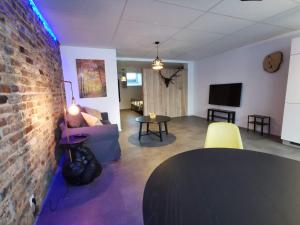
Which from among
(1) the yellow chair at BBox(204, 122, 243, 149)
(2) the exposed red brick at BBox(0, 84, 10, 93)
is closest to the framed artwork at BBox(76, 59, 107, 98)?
(2) the exposed red brick at BBox(0, 84, 10, 93)

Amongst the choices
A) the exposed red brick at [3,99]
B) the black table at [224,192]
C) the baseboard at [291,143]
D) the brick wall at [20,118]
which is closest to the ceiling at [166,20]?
the brick wall at [20,118]

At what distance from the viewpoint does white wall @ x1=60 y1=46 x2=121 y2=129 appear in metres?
3.99

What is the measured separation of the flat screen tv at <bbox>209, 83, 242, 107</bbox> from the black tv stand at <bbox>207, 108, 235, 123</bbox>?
0.84 ft

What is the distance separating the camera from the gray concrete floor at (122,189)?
1559 mm

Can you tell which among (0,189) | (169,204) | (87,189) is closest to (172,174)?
(169,204)

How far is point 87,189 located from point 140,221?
884mm

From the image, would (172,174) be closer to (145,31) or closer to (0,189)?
(0,189)

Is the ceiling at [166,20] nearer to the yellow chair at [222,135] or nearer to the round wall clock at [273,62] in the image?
the round wall clock at [273,62]

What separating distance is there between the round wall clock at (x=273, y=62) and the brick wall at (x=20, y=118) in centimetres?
481

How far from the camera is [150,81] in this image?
6.12 metres

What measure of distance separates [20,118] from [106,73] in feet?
10.2

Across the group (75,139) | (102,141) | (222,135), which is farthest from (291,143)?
(75,139)

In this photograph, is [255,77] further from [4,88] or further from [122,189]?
[4,88]

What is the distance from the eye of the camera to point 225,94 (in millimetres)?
5117
